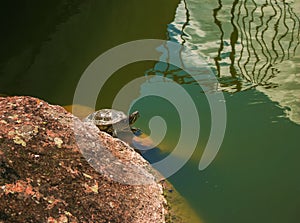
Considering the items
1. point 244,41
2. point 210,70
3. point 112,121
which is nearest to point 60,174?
point 112,121

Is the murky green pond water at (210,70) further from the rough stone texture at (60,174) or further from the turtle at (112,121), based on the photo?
the rough stone texture at (60,174)

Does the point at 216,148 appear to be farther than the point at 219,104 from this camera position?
No

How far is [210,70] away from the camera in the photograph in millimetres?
4254

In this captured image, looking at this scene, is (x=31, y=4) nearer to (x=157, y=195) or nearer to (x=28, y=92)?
(x=28, y=92)

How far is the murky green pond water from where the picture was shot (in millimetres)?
2680

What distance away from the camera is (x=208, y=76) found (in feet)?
13.6

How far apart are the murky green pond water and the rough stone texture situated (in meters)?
0.85

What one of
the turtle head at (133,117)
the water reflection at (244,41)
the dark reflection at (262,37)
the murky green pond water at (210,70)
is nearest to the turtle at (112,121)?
the turtle head at (133,117)

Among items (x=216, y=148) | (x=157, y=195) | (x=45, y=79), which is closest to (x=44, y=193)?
(x=157, y=195)

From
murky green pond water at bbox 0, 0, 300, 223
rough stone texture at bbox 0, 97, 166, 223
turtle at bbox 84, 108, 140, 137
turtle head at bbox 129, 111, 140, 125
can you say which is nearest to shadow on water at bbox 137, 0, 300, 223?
murky green pond water at bbox 0, 0, 300, 223

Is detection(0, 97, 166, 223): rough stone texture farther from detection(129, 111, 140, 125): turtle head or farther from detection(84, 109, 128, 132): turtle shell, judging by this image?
detection(129, 111, 140, 125): turtle head

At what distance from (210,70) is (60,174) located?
9.79 ft

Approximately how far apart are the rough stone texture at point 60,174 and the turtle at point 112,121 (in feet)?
3.75

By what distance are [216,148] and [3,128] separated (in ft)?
5.97
